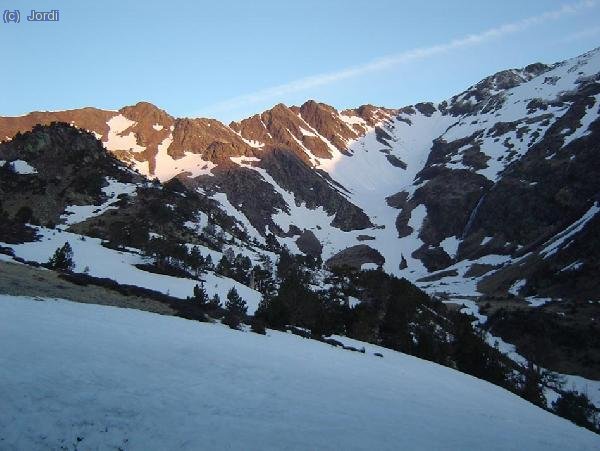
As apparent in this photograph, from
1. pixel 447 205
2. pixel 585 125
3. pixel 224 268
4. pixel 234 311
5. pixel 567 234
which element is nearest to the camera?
pixel 234 311

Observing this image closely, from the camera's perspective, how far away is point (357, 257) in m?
149

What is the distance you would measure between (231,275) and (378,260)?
8183cm

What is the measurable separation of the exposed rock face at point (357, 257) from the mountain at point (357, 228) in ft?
2.60

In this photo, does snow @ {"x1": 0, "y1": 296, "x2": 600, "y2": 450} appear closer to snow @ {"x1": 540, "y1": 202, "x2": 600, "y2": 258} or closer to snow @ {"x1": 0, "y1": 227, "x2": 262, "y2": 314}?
→ snow @ {"x1": 0, "y1": 227, "x2": 262, "y2": 314}

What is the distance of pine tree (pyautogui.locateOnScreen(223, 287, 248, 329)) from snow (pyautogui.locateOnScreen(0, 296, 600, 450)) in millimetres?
5695

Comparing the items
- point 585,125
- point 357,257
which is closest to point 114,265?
point 357,257

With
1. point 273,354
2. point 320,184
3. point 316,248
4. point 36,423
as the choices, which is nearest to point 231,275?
point 273,354

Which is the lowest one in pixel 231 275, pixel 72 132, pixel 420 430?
pixel 420 430

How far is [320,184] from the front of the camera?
19212cm

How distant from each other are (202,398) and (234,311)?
25.9 m

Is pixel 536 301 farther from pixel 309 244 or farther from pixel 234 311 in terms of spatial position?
pixel 309 244

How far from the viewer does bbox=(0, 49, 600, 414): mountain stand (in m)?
59.9

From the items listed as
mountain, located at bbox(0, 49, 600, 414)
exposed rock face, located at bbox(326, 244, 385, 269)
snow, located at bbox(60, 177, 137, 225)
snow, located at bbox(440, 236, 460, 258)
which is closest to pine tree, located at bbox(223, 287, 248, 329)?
mountain, located at bbox(0, 49, 600, 414)

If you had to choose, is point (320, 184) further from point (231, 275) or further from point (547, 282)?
point (231, 275)
